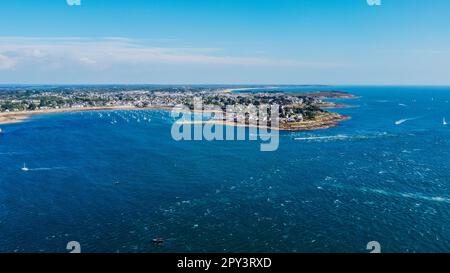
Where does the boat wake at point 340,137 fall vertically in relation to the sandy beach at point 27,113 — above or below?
below

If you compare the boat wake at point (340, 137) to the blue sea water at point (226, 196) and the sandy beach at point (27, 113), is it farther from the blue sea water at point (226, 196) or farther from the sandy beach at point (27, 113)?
the sandy beach at point (27, 113)

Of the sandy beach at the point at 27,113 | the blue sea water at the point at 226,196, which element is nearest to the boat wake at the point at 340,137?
the blue sea water at the point at 226,196

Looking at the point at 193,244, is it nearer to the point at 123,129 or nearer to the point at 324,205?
the point at 324,205

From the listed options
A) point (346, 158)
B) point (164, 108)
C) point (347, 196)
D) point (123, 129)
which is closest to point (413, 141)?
point (346, 158)

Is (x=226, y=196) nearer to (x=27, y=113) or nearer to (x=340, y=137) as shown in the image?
(x=340, y=137)

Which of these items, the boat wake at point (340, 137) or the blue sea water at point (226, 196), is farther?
the boat wake at point (340, 137)

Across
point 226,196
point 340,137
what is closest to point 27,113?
point 340,137

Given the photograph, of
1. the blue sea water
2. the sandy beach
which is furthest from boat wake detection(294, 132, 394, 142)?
the sandy beach

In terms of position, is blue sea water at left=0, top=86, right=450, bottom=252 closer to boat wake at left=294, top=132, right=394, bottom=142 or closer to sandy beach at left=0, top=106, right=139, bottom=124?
boat wake at left=294, top=132, right=394, bottom=142

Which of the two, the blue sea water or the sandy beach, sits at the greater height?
the sandy beach
